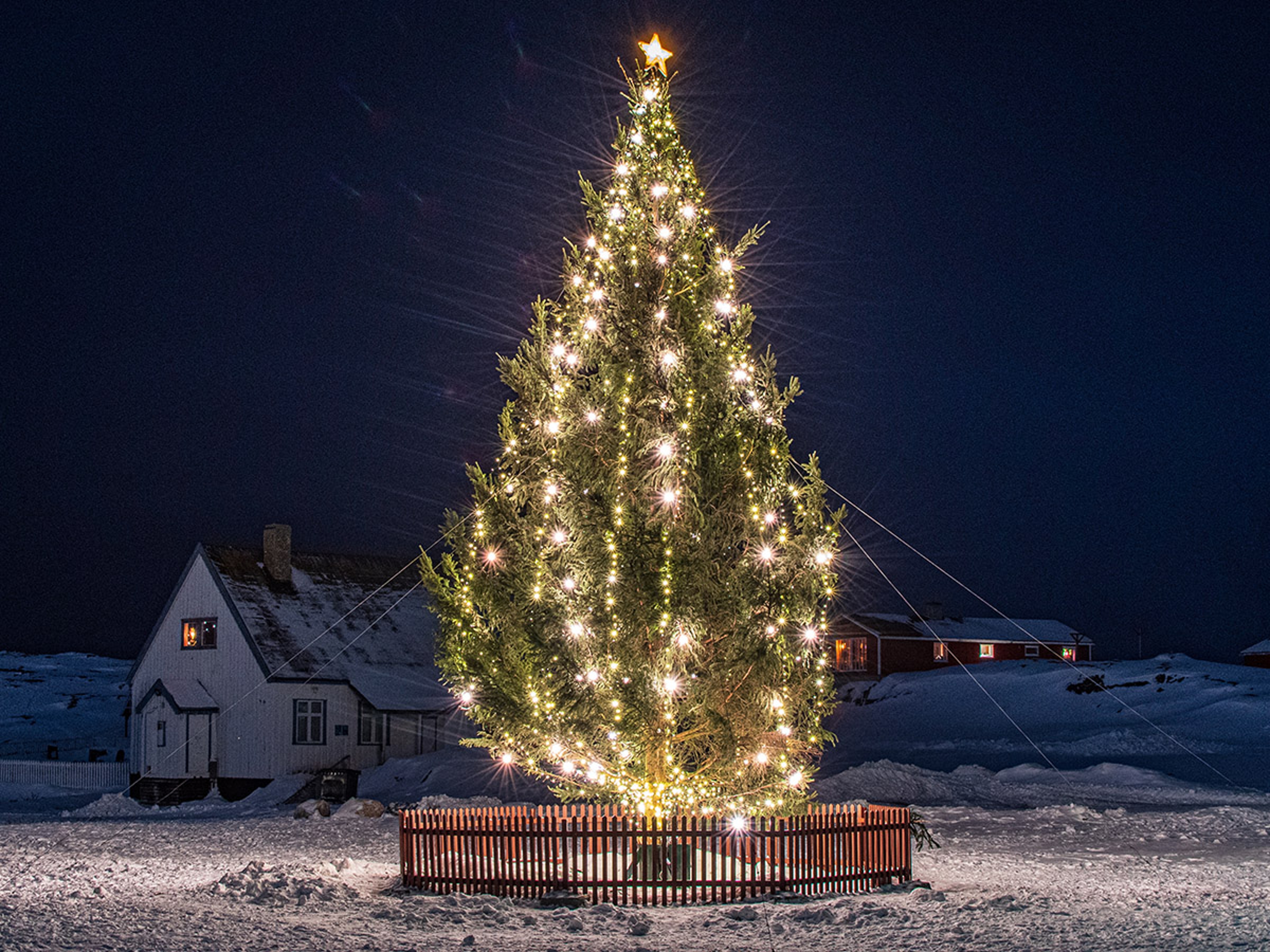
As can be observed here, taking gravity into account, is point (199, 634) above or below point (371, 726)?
above

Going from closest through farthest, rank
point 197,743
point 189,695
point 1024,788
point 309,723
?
point 1024,788 < point 309,723 < point 197,743 < point 189,695

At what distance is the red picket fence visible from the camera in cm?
1492

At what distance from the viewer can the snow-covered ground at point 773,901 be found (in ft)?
40.5

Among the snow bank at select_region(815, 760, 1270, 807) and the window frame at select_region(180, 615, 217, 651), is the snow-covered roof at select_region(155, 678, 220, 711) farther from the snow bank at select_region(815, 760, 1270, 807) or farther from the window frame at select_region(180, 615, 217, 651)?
the snow bank at select_region(815, 760, 1270, 807)

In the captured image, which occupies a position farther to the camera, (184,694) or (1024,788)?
(184,694)

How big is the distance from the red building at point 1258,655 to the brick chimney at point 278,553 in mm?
55997

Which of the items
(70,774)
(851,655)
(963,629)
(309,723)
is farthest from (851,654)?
→ (70,774)

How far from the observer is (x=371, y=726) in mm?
39125

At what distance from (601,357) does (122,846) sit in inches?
494

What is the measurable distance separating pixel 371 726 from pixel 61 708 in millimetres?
66553

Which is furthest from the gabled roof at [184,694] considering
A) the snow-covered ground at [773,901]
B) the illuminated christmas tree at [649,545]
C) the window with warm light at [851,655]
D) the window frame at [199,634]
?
the window with warm light at [851,655]

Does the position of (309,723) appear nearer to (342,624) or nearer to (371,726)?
(371,726)

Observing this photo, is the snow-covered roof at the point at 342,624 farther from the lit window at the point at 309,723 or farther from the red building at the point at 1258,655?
the red building at the point at 1258,655

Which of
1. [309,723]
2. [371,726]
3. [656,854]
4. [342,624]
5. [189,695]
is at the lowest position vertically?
[371,726]
